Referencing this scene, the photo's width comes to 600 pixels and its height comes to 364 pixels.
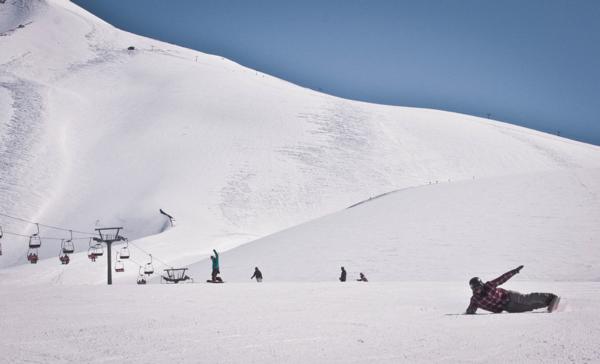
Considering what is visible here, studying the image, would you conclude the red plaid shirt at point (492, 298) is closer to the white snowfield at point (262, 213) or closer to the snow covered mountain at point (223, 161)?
the white snowfield at point (262, 213)

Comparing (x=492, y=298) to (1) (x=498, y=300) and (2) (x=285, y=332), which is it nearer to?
(1) (x=498, y=300)

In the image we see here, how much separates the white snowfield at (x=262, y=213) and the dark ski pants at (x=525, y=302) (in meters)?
0.63

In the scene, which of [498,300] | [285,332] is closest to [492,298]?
→ [498,300]

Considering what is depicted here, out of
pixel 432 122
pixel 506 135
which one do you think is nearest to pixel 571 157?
pixel 506 135

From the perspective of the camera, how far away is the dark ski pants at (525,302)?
8.25 meters

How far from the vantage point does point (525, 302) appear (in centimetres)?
837

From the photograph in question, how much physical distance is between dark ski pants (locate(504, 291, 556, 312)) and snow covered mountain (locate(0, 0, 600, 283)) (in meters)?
16.3

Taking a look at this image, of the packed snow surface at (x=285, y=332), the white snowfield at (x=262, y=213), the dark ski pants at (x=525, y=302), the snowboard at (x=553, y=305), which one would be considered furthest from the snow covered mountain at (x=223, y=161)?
the packed snow surface at (x=285, y=332)

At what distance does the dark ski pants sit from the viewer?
27.1ft

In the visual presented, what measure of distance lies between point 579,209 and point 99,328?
1160 inches

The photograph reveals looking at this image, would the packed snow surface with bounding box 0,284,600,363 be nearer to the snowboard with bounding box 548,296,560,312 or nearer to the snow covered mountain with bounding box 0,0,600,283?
the snowboard with bounding box 548,296,560,312

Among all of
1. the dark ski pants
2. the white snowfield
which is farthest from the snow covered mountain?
the dark ski pants

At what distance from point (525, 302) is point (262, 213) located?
42560mm

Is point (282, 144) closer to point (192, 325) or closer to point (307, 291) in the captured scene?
point (307, 291)
